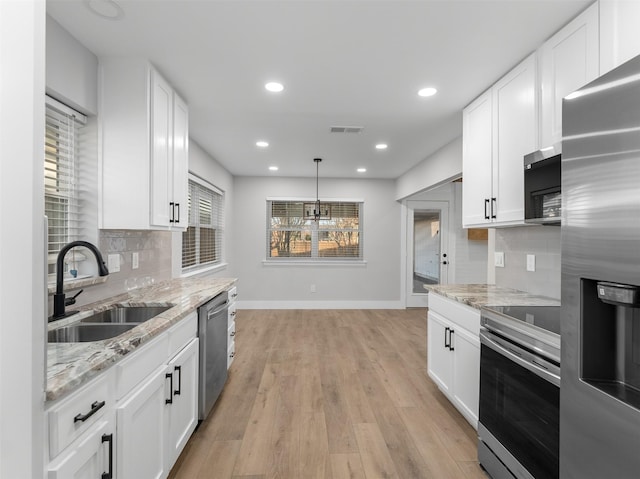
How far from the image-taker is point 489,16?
1.79 meters

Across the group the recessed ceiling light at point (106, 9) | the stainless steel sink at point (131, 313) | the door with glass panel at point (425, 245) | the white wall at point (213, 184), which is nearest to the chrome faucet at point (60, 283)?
the stainless steel sink at point (131, 313)

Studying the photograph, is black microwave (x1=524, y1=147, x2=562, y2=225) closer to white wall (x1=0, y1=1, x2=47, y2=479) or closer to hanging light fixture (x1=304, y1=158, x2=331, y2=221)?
white wall (x1=0, y1=1, x2=47, y2=479)

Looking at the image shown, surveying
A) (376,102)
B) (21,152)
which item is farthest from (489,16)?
(21,152)

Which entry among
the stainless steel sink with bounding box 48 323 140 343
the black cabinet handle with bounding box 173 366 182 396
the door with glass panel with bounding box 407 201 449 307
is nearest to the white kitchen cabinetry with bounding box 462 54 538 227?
the black cabinet handle with bounding box 173 366 182 396

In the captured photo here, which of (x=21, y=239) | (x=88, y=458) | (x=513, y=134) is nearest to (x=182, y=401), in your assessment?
(x=88, y=458)

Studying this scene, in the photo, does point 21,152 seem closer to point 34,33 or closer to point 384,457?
point 34,33

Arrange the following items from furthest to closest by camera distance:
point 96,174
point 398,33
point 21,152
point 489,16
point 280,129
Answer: point 280,129 < point 96,174 < point 398,33 < point 489,16 < point 21,152

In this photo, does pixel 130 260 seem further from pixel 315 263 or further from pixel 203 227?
pixel 315 263

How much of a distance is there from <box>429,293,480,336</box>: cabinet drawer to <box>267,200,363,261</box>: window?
365 cm

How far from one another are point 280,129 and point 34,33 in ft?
9.40

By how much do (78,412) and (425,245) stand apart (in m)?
6.13

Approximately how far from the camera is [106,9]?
1.75 meters

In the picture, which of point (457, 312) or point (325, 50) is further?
point (457, 312)

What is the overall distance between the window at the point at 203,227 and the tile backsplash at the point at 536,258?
11.6 feet
